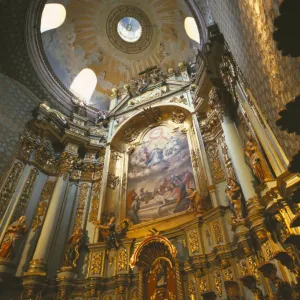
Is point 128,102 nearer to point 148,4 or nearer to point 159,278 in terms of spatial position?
point 148,4

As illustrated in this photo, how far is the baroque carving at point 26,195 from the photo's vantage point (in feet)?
31.7

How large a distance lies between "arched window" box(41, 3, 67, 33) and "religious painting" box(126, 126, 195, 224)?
8069 mm

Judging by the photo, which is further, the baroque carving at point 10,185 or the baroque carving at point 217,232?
the baroque carving at point 10,185

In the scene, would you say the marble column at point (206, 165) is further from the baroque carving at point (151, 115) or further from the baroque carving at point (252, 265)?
the baroque carving at point (151, 115)

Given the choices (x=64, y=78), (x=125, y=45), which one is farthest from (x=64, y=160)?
(x=125, y=45)

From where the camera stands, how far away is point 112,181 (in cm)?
1189

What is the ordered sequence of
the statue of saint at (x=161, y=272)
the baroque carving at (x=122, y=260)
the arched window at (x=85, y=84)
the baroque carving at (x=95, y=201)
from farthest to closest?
1. the arched window at (x=85, y=84)
2. the baroque carving at (x=95, y=201)
3. the baroque carving at (x=122, y=260)
4. the statue of saint at (x=161, y=272)

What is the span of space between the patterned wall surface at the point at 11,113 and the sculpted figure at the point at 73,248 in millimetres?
3614

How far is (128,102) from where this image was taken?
605 inches

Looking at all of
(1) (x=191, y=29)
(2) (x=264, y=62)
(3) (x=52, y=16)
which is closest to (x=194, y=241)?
(2) (x=264, y=62)

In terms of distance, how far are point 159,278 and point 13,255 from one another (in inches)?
188

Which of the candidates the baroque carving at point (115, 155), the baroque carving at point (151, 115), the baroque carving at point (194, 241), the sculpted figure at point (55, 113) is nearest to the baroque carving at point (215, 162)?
the baroque carving at point (194, 241)

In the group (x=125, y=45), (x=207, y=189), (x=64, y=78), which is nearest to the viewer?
(x=207, y=189)

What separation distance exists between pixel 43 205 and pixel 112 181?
3.02m
